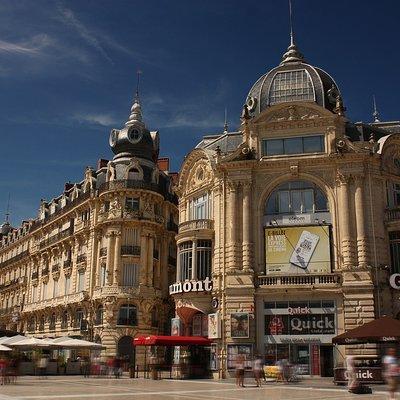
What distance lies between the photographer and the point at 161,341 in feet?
112

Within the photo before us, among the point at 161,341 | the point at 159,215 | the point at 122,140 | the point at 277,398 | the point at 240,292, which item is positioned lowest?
the point at 277,398

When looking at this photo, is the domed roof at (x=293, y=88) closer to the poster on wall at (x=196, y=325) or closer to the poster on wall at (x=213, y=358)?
the poster on wall at (x=196, y=325)

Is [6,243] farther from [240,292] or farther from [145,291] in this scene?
[240,292]

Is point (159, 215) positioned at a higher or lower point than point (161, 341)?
higher

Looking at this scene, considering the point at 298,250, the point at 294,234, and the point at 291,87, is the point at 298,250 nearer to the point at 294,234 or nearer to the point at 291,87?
the point at 294,234

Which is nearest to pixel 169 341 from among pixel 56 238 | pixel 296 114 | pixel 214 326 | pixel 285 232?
pixel 214 326

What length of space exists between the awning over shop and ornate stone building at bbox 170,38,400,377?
20.2ft

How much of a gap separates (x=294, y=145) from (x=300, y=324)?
11.9 metres

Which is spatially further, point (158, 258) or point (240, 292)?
point (158, 258)

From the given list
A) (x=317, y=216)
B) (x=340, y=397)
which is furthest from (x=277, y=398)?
(x=317, y=216)

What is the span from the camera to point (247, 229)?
1497 inches

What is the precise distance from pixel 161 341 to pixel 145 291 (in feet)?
50.0

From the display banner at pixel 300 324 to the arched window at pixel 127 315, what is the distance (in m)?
15.5

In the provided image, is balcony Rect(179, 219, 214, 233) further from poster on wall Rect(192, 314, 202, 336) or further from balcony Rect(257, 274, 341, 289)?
poster on wall Rect(192, 314, 202, 336)
